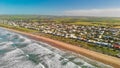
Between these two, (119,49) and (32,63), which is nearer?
(32,63)

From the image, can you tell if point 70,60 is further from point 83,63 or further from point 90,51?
point 90,51

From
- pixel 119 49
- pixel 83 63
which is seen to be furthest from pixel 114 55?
pixel 83 63

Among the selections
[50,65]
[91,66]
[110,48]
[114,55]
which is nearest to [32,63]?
[50,65]

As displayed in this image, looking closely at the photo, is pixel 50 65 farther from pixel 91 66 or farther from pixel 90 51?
pixel 90 51

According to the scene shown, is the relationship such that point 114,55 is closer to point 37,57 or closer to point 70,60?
point 70,60

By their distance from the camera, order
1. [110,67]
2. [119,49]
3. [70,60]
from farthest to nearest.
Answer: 1. [119,49]
2. [70,60]
3. [110,67]

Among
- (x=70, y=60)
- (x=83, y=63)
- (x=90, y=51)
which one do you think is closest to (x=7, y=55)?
(x=70, y=60)

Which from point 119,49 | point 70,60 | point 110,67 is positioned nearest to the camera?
point 110,67

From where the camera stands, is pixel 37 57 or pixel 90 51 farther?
pixel 90 51
